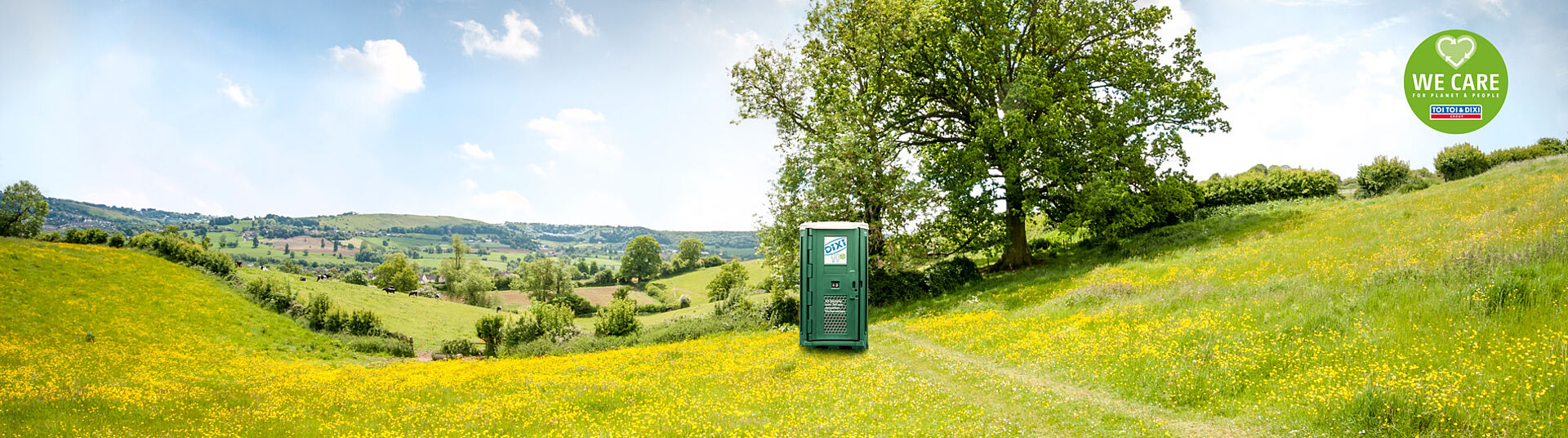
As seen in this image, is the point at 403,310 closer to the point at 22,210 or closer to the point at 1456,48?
the point at 22,210

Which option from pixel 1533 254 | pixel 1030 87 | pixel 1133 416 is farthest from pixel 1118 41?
pixel 1133 416

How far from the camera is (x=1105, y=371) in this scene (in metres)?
11.1

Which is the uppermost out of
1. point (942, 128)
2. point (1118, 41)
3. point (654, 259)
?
point (1118, 41)

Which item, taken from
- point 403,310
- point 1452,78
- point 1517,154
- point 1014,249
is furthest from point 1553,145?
point 403,310

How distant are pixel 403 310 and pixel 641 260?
49852mm

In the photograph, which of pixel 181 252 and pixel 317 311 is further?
pixel 181 252

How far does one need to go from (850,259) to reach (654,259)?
11024 cm

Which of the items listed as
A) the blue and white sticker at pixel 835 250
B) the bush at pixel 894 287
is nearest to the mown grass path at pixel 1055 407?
the blue and white sticker at pixel 835 250

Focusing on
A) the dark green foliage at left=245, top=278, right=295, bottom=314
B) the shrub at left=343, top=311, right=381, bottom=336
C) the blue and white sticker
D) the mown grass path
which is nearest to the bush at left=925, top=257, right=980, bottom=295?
the mown grass path

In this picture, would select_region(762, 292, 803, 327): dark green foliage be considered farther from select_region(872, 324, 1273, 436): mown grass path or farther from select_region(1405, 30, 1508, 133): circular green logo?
select_region(1405, 30, 1508, 133): circular green logo

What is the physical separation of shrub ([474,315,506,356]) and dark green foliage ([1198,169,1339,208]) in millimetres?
49516

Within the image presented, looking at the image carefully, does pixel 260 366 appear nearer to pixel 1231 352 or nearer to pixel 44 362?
pixel 44 362

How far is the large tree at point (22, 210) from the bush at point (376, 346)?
30876mm

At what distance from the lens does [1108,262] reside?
989 inches
